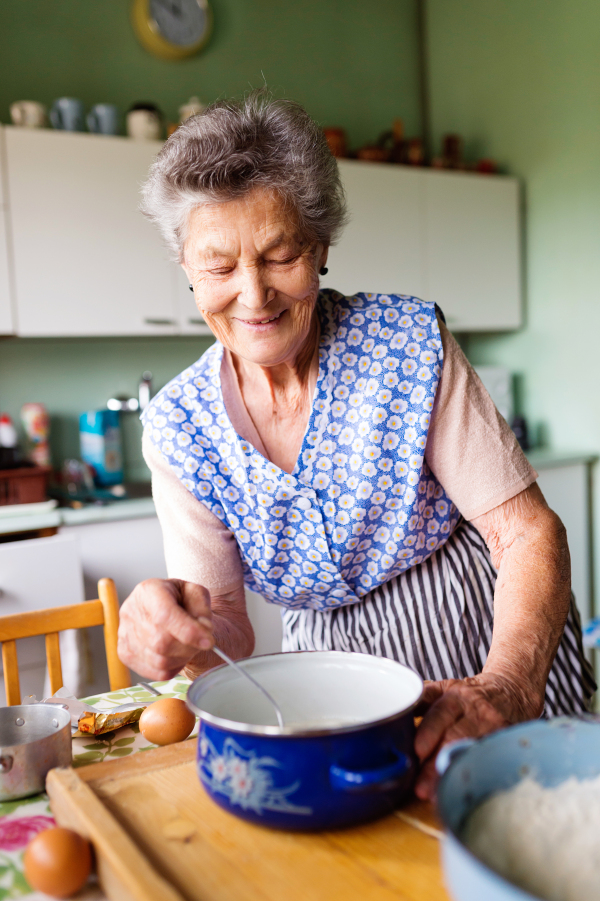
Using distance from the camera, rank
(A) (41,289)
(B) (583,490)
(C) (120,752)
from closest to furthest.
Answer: (C) (120,752)
(A) (41,289)
(B) (583,490)

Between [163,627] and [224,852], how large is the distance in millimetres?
217

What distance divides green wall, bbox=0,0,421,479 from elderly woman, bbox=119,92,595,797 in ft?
5.55

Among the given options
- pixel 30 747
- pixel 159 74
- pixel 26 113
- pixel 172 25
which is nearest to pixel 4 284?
pixel 26 113

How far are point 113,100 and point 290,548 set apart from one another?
2.30 m

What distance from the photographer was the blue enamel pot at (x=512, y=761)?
46 centimetres

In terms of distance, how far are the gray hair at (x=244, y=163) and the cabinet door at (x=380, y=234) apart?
1.76 m

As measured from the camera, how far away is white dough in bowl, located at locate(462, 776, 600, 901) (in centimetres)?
43

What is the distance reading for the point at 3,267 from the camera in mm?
2217

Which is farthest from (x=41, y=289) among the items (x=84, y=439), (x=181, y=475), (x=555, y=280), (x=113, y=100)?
(x=555, y=280)

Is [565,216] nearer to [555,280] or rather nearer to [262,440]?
[555,280]

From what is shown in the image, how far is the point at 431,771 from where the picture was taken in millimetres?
620

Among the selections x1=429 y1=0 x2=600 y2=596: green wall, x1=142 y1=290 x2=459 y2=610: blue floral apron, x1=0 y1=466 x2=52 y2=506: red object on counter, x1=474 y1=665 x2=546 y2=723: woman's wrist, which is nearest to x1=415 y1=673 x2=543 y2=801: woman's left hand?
x1=474 y1=665 x2=546 y2=723: woman's wrist

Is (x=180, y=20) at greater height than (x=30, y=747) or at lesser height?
greater

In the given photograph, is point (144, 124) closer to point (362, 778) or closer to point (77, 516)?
point (77, 516)
